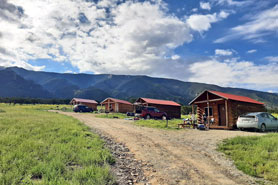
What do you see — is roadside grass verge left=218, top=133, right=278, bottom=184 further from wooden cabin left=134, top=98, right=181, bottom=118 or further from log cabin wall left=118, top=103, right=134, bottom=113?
log cabin wall left=118, top=103, right=134, bottom=113

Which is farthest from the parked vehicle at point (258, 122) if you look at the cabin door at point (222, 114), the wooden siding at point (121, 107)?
the wooden siding at point (121, 107)

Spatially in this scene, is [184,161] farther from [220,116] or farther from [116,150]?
[220,116]

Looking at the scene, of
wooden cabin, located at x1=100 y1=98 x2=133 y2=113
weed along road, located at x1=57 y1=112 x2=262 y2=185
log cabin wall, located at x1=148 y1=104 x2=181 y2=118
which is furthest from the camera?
wooden cabin, located at x1=100 y1=98 x2=133 y2=113

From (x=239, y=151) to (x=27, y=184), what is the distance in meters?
7.71

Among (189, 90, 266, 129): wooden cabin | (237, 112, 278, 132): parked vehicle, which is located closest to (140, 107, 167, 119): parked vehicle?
(189, 90, 266, 129): wooden cabin

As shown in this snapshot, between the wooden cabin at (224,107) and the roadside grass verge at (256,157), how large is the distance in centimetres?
973

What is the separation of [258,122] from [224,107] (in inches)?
222

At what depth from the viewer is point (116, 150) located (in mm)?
7473

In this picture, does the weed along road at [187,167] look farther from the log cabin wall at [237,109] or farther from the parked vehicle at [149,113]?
the parked vehicle at [149,113]

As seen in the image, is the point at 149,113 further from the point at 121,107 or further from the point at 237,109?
the point at 121,107

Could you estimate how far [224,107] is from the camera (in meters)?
20.2

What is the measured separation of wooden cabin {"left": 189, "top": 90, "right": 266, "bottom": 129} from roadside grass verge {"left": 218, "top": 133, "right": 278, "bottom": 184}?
31.9ft

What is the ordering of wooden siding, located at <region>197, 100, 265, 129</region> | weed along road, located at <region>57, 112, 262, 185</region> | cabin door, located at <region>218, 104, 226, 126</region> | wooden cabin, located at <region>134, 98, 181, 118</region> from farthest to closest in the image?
wooden cabin, located at <region>134, 98, 181, 118</region>, cabin door, located at <region>218, 104, 226, 126</region>, wooden siding, located at <region>197, 100, 265, 129</region>, weed along road, located at <region>57, 112, 262, 185</region>

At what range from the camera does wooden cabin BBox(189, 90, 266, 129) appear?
18203mm
